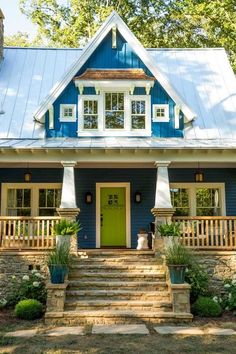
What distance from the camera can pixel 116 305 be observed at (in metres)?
9.43

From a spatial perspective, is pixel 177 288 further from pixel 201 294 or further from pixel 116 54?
pixel 116 54

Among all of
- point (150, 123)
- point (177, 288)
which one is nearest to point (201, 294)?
point (177, 288)

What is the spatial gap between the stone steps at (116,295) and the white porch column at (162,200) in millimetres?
2208

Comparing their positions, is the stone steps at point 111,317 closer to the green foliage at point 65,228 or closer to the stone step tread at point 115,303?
the stone step tread at point 115,303

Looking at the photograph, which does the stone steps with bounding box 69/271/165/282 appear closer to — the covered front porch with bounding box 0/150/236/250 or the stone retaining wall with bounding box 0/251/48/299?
the stone retaining wall with bounding box 0/251/48/299

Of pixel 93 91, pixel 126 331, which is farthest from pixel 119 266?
pixel 93 91

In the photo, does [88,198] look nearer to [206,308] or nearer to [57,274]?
[57,274]

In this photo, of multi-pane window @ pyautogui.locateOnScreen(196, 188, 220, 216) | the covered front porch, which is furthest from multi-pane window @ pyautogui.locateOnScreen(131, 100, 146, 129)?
multi-pane window @ pyautogui.locateOnScreen(196, 188, 220, 216)

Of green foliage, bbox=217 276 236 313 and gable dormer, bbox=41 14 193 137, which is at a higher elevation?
gable dormer, bbox=41 14 193 137

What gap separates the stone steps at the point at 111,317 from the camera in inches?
350

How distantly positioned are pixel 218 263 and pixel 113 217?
13.7 feet

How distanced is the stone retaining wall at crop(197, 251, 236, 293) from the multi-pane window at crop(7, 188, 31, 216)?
5943 mm

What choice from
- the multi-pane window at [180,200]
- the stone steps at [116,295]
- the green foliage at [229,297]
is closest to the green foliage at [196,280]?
the green foliage at [229,297]

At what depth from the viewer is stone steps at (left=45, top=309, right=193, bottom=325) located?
29.2 ft
